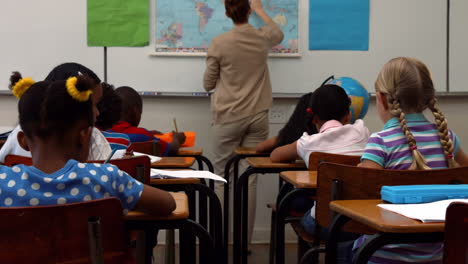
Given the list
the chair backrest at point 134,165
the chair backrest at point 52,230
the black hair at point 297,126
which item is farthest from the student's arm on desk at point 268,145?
the chair backrest at point 52,230

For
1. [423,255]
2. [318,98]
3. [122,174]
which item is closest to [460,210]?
[423,255]

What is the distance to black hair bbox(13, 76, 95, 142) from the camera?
146 cm

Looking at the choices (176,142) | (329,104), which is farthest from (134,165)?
(176,142)

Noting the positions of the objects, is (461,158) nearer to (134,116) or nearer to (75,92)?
(75,92)

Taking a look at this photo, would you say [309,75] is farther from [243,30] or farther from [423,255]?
[423,255]

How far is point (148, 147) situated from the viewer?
2957 mm

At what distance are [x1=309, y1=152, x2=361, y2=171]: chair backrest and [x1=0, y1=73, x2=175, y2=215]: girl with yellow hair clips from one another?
114cm

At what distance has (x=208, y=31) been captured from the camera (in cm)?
442

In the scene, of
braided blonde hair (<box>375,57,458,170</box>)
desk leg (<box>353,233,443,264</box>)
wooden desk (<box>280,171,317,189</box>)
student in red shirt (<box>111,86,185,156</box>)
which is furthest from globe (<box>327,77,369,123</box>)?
desk leg (<box>353,233,443,264</box>)

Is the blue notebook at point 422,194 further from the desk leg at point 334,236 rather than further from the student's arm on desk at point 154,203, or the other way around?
the student's arm on desk at point 154,203

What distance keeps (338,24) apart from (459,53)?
98 centimetres

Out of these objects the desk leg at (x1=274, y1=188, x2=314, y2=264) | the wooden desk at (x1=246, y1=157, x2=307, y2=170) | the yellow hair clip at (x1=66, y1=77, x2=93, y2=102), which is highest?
the yellow hair clip at (x1=66, y1=77, x2=93, y2=102)

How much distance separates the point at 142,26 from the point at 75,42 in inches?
19.7

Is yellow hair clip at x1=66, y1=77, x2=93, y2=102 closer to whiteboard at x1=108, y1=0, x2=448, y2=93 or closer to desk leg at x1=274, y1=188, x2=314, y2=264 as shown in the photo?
desk leg at x1=274, y1=188, x2=314, y2=264
